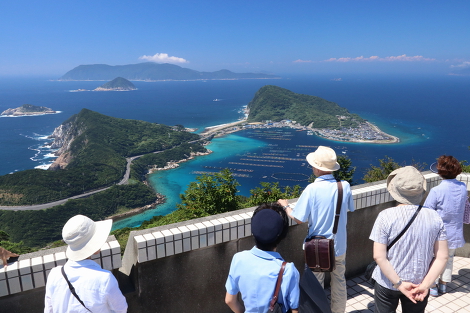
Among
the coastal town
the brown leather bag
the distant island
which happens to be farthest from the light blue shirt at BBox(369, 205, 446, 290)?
the distant island

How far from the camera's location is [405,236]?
216 centimetres

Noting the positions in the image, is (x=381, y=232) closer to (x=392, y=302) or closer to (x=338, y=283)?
(x=392, y=302)

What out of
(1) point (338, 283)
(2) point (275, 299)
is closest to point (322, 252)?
(1) point (338, 283)

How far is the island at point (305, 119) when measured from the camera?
317 ft

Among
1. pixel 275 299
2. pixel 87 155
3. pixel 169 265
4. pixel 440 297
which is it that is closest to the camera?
pixel 275 299

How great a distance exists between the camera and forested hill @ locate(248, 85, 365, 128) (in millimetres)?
115000

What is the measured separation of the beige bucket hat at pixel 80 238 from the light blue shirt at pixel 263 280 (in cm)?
84

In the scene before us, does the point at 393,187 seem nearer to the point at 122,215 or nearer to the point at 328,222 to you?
the point at 328,222

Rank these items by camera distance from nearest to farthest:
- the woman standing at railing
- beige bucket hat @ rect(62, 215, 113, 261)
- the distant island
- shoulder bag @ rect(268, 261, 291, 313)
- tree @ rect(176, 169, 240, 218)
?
shoulder bag @ rect(268, 261, 291, 313), beige bucket hat @ rect(62, 215, 113, 261), the woman standing at railing, tree @ rect(176, 169, 240, 218), the distant island

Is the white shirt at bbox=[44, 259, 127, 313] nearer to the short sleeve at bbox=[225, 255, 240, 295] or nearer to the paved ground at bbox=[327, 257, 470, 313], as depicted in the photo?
the short sleeve at bbox=[225, 255, 240, 295]

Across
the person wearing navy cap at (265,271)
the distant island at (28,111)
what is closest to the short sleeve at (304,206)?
the person wearing navy cap at (265,271)

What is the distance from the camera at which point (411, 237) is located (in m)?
2.15

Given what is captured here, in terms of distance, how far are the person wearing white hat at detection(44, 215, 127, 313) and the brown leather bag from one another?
4.80ft

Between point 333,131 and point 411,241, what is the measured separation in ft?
347
